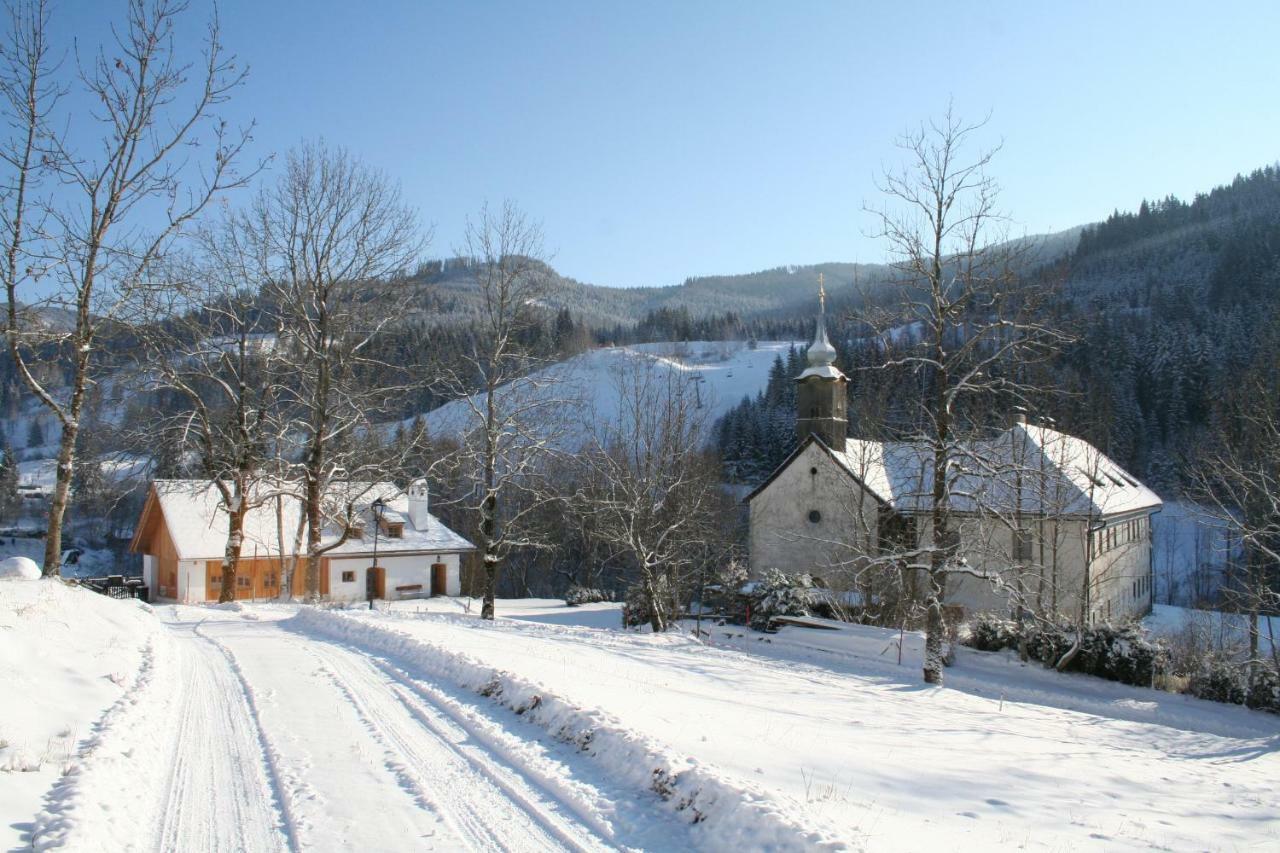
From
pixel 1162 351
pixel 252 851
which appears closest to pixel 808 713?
pixel 252 851

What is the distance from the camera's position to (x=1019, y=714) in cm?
1352

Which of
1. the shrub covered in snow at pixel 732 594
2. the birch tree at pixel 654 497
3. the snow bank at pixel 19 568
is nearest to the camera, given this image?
the snow bank at pixel 19 568

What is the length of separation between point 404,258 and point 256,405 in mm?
6265

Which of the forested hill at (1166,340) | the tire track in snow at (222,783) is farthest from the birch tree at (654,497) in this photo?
the forested hill at (1166,340)

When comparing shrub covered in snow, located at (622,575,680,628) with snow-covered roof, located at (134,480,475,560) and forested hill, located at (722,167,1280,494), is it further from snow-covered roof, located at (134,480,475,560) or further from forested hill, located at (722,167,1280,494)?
forested hill, located at (722,167,1280,494)

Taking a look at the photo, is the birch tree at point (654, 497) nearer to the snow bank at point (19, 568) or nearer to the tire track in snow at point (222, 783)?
the snow bank at point (19, 568)

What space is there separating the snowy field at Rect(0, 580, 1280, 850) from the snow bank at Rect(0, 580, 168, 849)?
3cm

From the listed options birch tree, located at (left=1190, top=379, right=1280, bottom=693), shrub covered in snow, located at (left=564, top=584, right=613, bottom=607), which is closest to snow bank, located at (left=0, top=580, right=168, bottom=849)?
birch tree, located at (left=1190, top=379, right=1280, bottom=693)

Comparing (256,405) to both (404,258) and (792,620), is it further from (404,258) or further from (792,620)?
(792,620)

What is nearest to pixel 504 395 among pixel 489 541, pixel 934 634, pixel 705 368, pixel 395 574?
pixel 489 541

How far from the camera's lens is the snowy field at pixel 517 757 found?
5.21 m

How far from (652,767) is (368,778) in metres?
2.22

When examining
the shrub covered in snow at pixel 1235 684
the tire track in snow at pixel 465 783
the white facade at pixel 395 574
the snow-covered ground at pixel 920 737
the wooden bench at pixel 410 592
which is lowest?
the wooden bench at pixel 410 592

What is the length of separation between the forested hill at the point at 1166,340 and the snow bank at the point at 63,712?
3362 centimetres
